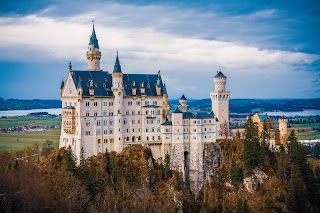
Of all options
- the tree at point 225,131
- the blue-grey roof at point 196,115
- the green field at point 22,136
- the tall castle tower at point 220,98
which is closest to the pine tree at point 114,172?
the blue-grey roof at point 196,115

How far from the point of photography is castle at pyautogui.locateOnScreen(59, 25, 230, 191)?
92.9 metres

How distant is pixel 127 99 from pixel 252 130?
86.6ft

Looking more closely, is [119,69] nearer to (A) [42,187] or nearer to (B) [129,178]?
(B) [129,178]

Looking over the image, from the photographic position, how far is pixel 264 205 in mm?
87938

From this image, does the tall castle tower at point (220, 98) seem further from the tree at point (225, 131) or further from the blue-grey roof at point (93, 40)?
the blue-grey roof at point (93, 40)

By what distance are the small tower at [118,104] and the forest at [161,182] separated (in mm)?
2162

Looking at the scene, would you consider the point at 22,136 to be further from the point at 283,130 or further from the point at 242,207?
the point at 242,207

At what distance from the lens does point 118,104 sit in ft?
314

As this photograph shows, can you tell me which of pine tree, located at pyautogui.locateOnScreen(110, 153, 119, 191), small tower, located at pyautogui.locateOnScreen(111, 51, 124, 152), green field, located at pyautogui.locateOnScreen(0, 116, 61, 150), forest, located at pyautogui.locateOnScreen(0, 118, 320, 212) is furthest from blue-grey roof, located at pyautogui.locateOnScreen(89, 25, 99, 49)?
green field, located at pyautogui.locateOnScreen(0, 116, 61, 150)

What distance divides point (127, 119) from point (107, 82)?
860cm

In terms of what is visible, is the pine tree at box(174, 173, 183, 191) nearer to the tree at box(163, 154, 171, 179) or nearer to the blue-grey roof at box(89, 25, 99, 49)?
the tree at box(163, 154, 171, 179)

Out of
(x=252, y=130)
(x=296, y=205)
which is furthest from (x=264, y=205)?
(x=252, y=130)

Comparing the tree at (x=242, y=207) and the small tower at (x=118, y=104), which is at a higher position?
the small tower at (x=118, y=104)

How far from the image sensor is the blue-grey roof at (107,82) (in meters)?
94.3
